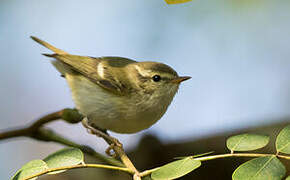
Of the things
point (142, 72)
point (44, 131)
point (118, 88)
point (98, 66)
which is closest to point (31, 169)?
point (44, 131)

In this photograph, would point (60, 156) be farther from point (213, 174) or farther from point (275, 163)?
point (213, 174)

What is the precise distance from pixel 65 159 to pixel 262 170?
0.85m

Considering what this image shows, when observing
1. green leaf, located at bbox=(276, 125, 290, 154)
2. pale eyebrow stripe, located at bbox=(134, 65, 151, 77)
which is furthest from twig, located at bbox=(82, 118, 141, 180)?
pale eyebrow stripe, located at bbox=(134, 65, 151, 77)

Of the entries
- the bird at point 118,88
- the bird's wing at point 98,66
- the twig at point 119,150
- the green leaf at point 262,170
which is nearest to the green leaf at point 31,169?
the twig at point 119,150

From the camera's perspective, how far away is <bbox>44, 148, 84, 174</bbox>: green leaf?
1.60 meters

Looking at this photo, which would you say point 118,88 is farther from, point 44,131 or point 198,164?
point 198,164

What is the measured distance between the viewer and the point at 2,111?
658cm

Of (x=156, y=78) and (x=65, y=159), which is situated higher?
(x=65, y=159)

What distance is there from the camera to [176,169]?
4.96 ft

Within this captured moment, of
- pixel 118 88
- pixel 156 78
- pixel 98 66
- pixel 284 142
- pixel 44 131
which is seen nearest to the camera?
pixel 284 142

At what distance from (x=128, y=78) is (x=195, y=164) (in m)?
2.17

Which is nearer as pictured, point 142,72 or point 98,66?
point 142,72

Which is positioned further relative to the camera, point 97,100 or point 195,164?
point 97,100

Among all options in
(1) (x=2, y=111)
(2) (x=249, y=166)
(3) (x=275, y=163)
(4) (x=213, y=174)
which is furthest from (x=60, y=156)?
(1) (x=2, y=111)
